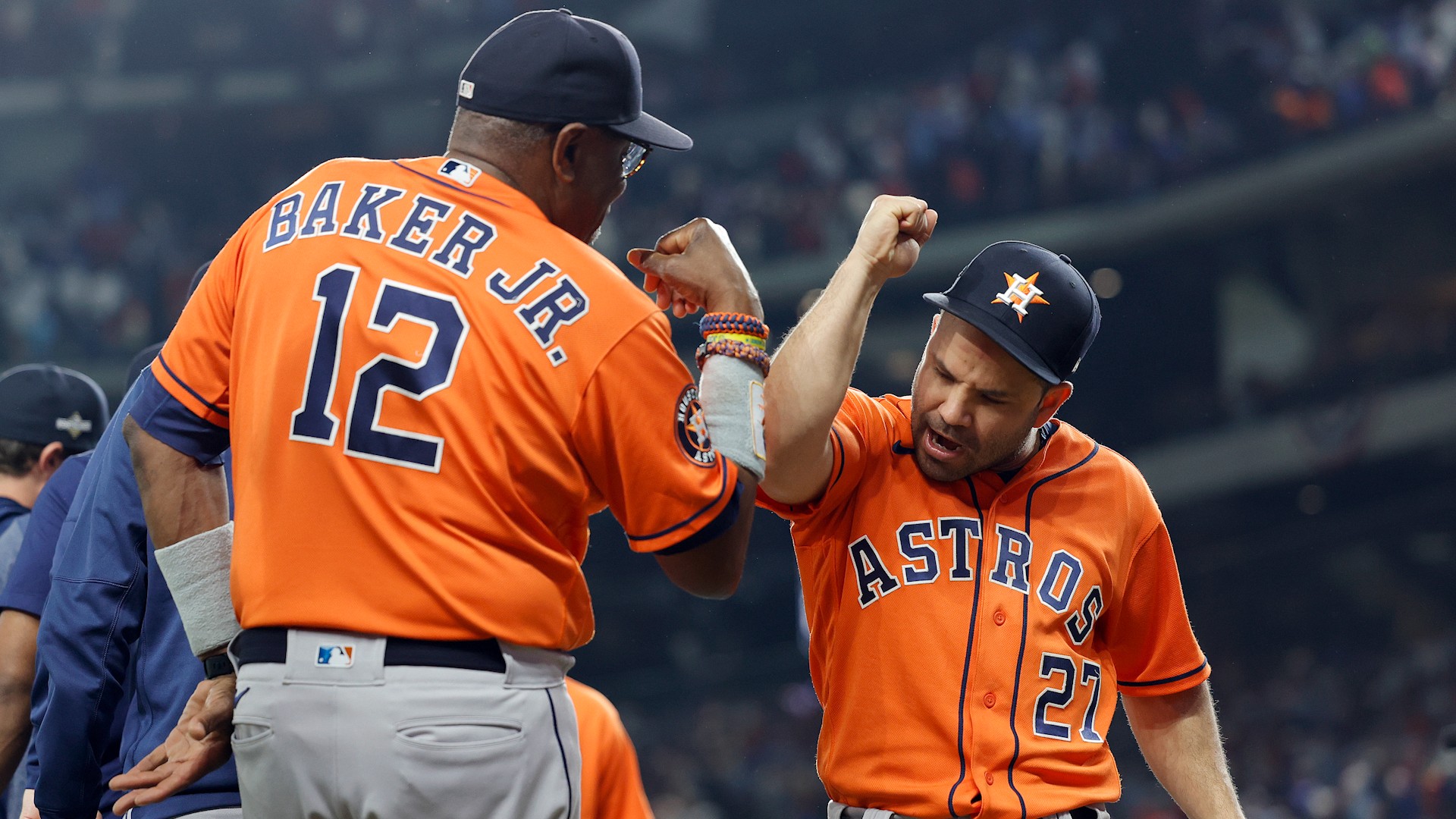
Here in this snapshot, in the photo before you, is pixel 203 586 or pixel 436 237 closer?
pixel 436 237

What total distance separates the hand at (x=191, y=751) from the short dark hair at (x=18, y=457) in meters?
2.12

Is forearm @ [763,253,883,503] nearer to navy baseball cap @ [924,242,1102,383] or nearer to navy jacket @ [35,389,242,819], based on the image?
navy baseball cap @ [924,242,1102,383]

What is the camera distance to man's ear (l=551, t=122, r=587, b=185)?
2177 mm

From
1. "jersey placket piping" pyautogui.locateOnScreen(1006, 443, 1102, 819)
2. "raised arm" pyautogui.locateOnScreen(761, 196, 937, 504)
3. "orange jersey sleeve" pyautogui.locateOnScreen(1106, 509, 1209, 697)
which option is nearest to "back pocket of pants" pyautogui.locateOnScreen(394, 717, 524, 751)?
"raised arm" pyautogui.locateOnScreen(761, 196, 937, 504)

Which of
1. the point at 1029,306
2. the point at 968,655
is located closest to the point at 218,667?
the point at 968,655

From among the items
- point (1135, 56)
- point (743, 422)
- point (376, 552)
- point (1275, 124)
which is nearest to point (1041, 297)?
point (743, 422)

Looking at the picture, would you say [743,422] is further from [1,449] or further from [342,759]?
[1,449]

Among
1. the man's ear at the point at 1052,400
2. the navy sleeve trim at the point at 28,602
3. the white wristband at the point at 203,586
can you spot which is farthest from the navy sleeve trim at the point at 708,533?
the navy sleeve trim at the point at 28,602

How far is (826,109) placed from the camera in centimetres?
2086

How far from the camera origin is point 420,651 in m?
1.95

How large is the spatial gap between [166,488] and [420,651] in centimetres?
56

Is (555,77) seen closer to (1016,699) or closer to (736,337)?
(736,337)

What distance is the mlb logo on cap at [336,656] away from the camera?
6.36 feet

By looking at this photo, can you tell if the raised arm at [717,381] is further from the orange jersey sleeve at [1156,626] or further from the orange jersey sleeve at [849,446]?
the orange jersey sleeve at [1156,626]
